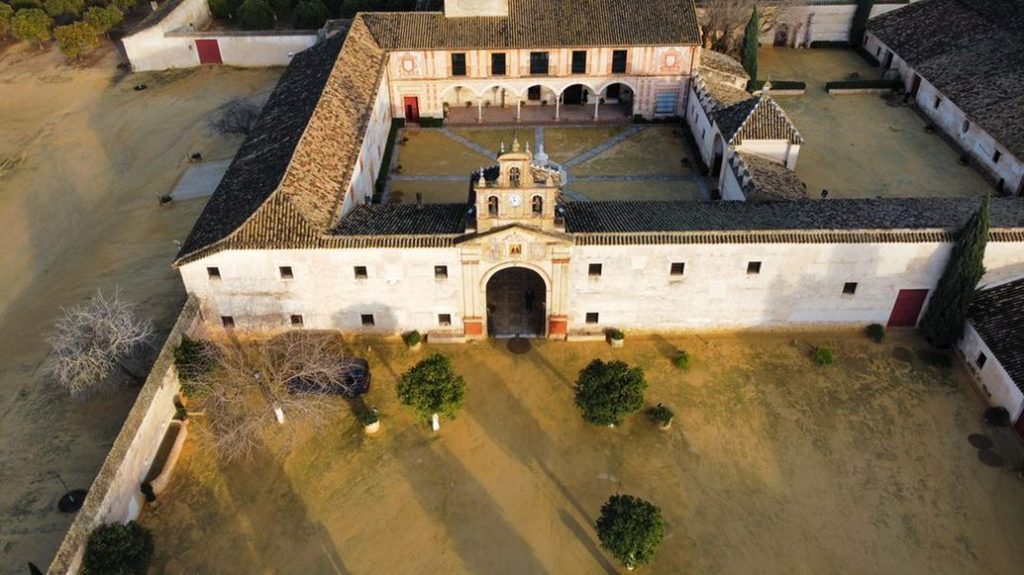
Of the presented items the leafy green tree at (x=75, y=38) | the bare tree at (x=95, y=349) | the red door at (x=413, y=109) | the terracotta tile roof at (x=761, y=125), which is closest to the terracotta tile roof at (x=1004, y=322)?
the terracotta tile roof at (x=761, y=125)

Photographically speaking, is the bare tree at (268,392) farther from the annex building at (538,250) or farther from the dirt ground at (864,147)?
the dirt ground at (864,147)

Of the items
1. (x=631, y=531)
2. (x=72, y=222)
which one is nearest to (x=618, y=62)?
(x=631, y=531)

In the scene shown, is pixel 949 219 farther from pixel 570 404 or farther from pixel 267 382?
pixel 267 382

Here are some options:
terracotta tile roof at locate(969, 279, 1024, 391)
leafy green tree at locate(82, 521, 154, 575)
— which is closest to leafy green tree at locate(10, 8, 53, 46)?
leafy green tree at locate(82, 521, 154, 575)

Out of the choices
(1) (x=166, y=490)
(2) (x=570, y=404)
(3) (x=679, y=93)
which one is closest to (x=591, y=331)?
(2) (x=570, y=404)

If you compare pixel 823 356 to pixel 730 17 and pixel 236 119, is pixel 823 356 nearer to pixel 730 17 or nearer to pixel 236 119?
pixel 730 17
